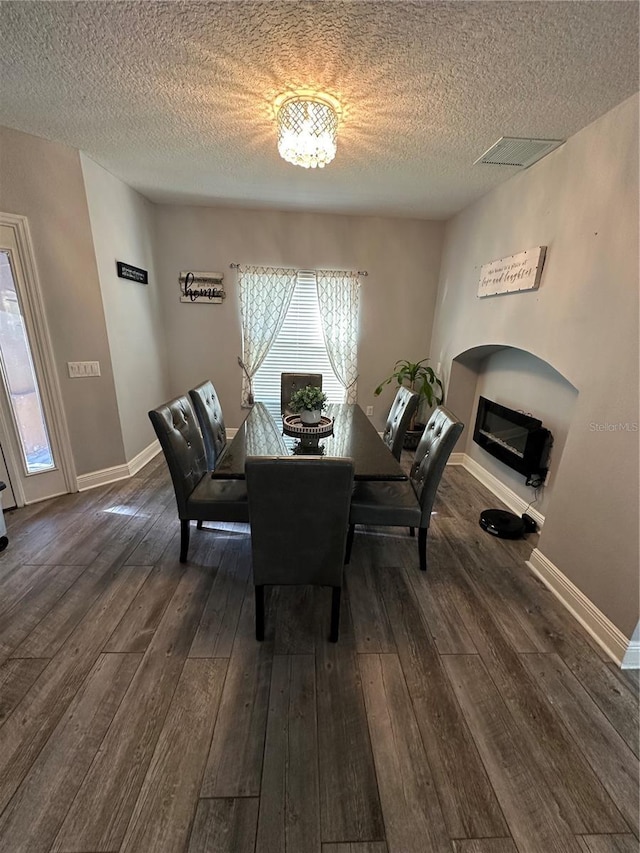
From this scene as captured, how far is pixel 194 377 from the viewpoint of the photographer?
4.08m

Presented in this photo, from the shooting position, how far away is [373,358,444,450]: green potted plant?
3.71 metres

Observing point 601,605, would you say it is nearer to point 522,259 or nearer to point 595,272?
point 595,272

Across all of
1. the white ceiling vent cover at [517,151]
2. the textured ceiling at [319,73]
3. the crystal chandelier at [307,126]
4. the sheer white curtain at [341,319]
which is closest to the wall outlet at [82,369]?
the textured ceiling at [319,73]

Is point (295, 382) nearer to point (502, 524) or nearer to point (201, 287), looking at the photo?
point (201, 287)

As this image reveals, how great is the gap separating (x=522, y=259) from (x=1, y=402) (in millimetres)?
3908

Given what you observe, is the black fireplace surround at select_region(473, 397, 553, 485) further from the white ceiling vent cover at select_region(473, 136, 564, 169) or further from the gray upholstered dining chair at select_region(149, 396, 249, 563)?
the gray upholstered dining chair at select_region(149, 396, 249, 563)

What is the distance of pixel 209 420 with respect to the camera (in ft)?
8.20

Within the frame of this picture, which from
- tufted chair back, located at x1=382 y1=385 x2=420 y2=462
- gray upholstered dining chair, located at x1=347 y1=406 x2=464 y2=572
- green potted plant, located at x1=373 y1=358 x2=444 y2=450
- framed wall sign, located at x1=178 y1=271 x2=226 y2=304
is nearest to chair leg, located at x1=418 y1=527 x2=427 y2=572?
gray upholstered dining chair, located at x1=347 y1=406 x2=464 y2=572

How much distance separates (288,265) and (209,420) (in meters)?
2.25

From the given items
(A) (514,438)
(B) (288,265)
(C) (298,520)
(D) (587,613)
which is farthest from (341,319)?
(D) (587,613)

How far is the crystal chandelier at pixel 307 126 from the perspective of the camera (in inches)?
65.6

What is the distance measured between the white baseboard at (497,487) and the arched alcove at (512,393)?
0.10 feet

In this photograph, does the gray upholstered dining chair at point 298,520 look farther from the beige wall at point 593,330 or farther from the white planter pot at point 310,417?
the beige wall at point 593,330

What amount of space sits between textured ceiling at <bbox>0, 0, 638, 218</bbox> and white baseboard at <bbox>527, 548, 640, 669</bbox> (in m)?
2.46
